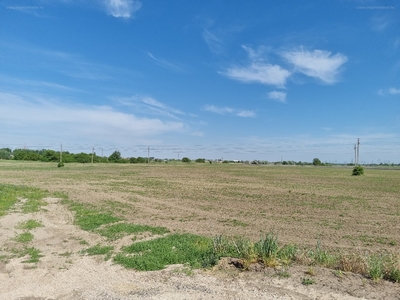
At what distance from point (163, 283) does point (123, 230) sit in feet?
13.7

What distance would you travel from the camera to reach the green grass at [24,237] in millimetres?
7434

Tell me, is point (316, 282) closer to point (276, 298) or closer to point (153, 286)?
point (276, 298)

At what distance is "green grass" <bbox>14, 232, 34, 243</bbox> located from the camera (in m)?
7.43

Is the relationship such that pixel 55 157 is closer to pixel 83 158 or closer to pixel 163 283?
pixel 83 158

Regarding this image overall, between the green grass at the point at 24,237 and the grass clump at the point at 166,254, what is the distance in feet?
9.80

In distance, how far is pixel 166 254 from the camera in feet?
19.8

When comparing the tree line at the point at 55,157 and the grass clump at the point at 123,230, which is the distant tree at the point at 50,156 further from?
the grass clump at the point at 123,230

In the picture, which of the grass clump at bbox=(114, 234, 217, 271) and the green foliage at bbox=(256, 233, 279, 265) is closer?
the green foliage at bbox=(256, 233, 279, 265)

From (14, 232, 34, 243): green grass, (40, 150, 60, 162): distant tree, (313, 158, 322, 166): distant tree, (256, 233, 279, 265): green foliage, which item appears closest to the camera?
(256, 233, 279, 265): green foliage

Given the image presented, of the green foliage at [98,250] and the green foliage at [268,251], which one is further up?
the green foliage at [268,251]

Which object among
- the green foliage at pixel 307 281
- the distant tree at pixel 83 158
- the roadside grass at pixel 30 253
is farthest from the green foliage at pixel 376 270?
the distant tree at pixel 83 158

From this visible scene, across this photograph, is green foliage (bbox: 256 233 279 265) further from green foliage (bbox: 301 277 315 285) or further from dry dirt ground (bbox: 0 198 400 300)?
green foliage (bbox: 301 277 315 285)

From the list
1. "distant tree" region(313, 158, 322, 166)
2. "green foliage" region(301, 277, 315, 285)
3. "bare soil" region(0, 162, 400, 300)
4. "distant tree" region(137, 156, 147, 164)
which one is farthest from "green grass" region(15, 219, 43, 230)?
"distant tree" region(313, 158, 322, 166)

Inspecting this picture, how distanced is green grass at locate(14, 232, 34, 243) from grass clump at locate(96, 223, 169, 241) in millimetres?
1814
